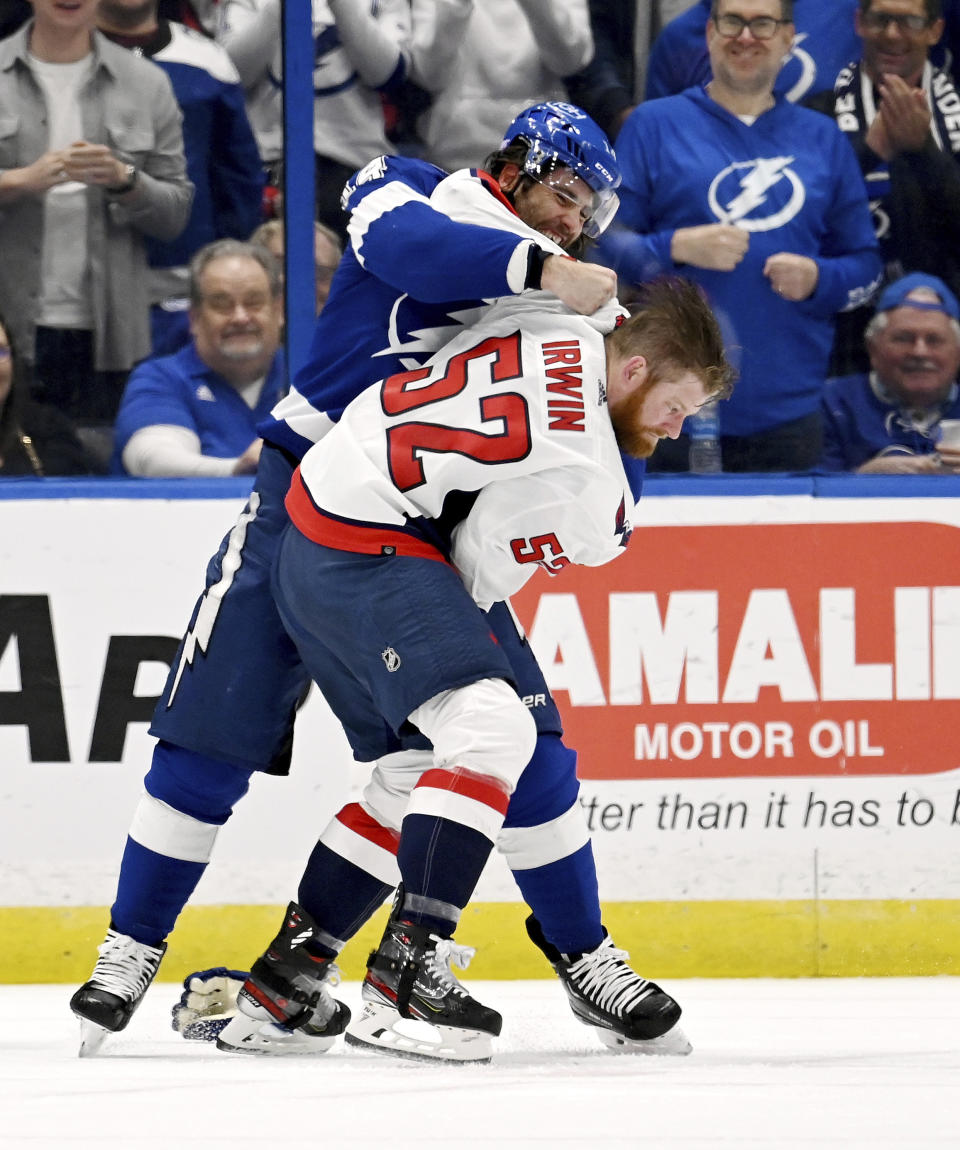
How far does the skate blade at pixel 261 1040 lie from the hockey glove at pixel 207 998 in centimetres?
17

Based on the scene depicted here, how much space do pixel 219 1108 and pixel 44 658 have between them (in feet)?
5.38

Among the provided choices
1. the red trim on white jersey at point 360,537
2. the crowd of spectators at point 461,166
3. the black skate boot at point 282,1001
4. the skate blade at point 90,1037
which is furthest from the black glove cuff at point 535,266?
the crowd of spectators at point 461,166

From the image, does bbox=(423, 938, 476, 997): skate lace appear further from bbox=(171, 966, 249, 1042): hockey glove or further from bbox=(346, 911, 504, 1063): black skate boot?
bbox=(171, 966, 249, 1042): hockey glove

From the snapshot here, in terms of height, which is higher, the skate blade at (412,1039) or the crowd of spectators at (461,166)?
the crowd of spectators at (461,166)

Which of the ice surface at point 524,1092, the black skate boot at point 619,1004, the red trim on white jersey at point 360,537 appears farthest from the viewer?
the black skate boot at point 619,1004

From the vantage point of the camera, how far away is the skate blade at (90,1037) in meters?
2.38

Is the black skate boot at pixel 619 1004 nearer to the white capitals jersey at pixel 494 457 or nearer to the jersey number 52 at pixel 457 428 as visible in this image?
the white capitals jersey at pixel 494 457

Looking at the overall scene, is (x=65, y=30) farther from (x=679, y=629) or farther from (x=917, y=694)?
(x=917, y=694)

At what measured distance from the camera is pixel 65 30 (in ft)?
11.3

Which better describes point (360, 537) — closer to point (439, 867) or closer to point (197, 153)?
point (439, 867)

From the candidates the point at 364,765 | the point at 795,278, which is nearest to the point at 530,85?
the point at 795,278

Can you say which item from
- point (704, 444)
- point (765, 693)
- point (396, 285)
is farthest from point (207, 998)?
point (704, 444)

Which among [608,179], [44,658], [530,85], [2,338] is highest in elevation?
[530,85]

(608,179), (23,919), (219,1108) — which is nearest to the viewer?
→ (219,1108)
